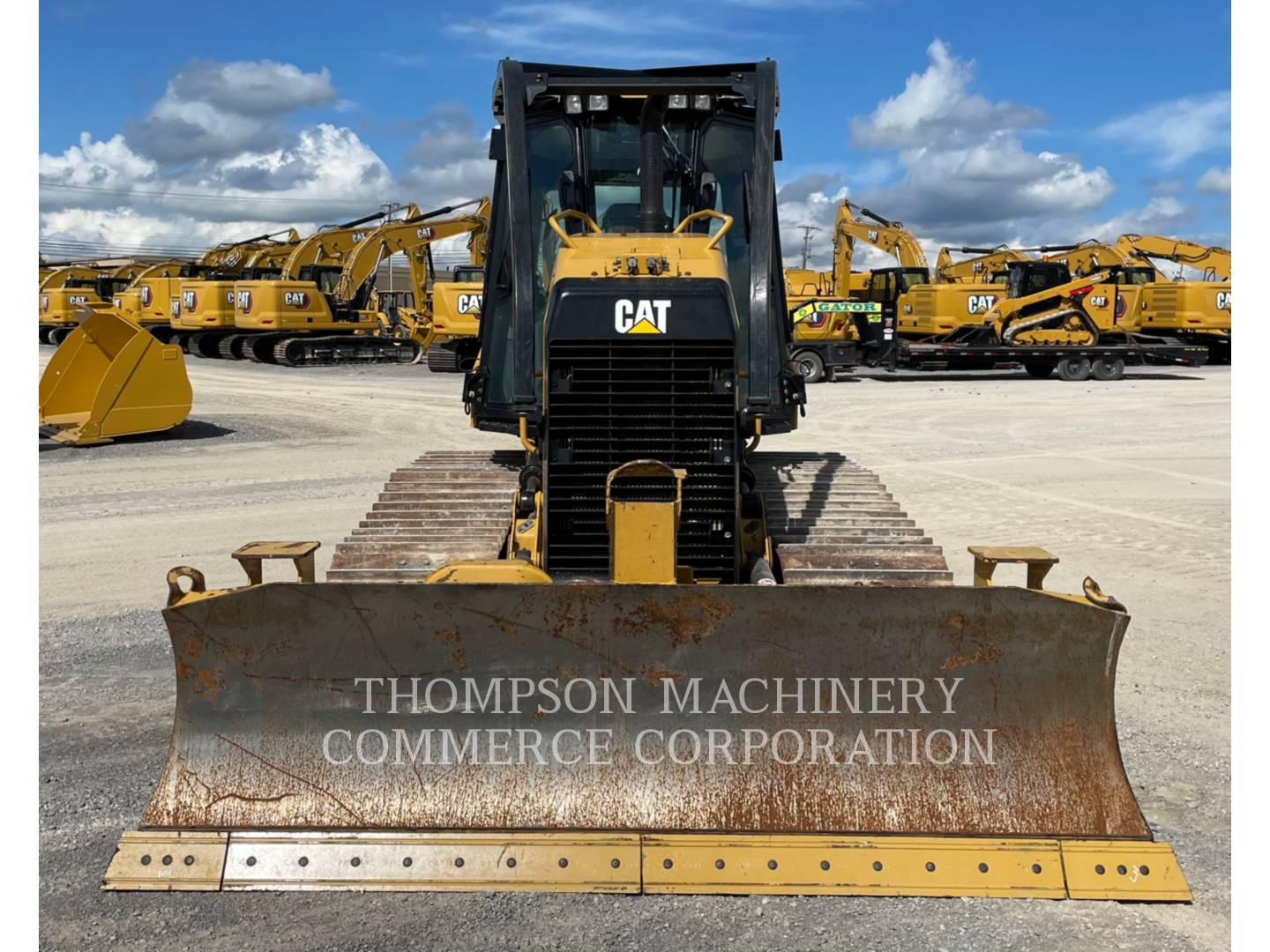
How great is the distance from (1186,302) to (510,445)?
22.6 metres

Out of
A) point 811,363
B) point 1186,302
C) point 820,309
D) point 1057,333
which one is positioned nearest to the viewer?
point 811,363

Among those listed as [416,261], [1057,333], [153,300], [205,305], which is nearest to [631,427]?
[1057,333]

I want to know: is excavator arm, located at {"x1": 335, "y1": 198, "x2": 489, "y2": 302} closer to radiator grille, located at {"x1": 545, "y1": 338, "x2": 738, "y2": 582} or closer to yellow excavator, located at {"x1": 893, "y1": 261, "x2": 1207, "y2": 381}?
yellow excavator, located at {"x1": 893, "y1": 261, "x2": 1207, "y2": 381}

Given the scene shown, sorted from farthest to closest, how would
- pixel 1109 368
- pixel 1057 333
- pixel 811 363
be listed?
pixel 1057 333 < pixel 1109 368 < pixel 811 363

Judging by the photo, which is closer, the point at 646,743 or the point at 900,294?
the point at 646,743

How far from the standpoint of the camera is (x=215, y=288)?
1173 inches

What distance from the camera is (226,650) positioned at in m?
4.07

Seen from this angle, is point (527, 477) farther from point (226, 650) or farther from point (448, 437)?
point (448, 437)

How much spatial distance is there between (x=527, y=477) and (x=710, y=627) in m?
1.88

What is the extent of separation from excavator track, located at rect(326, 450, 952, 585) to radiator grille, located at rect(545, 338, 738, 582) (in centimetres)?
59

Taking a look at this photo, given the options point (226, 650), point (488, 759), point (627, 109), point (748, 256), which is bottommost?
point (488, 759)

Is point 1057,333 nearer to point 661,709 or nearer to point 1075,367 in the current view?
point 1075,367

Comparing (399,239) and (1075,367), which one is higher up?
(399,239)

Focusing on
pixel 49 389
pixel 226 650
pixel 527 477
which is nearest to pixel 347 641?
pixel 226 650
